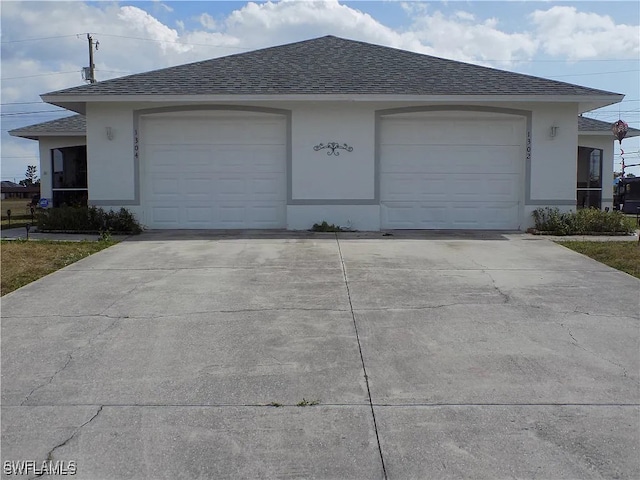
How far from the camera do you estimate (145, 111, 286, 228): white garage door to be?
1420 centimetres

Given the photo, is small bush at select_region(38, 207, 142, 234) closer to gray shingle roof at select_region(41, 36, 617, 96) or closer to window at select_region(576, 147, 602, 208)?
gray shingle roof at select_region(41, 36, 617, 96)

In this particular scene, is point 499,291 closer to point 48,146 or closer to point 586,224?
point 586,224

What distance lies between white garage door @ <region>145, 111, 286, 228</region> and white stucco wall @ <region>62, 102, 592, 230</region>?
0.41m

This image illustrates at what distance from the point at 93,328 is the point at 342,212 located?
8.78 metres

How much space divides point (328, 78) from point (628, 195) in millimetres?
24763

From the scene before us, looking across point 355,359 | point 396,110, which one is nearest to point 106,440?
point 355,359

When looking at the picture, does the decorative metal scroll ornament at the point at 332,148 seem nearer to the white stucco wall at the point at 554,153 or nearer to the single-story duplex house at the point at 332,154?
the single-story duplex house at the point at 332,154

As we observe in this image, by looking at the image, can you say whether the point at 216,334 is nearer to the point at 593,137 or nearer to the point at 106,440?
the point at 106,440

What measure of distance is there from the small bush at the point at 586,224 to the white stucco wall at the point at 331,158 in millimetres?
692

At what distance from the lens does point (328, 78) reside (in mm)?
14172

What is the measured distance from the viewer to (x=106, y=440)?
3752mm

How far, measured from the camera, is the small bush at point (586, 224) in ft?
44.1

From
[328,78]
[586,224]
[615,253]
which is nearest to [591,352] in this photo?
[615,253]

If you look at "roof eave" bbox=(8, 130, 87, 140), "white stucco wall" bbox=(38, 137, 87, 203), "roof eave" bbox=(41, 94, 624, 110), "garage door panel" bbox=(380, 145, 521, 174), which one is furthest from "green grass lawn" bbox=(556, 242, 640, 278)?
"white stucco wall" bbox=(38, 137, 87, 203)
